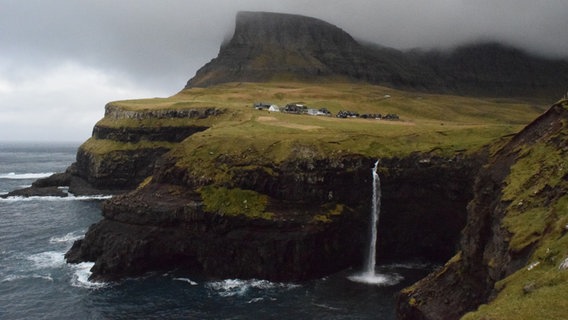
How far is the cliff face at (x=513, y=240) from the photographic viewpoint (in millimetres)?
22719

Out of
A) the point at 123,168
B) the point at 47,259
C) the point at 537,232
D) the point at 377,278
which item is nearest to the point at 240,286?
the point at 377,278

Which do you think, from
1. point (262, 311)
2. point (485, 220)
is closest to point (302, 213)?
point (262, 311)

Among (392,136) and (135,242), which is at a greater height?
(392,136)

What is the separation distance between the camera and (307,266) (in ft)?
205

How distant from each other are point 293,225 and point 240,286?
10.9 metres

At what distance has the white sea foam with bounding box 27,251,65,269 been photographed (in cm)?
6812

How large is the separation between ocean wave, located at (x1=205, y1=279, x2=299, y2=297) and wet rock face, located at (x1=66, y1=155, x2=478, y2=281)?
1.53 m

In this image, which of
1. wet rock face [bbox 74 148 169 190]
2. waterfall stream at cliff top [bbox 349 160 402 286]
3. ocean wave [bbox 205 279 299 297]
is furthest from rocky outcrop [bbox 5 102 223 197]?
ocean wave [bbox 205 279 299 297]

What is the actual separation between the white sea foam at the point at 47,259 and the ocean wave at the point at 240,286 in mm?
25445

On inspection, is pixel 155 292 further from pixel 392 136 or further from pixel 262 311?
pixel 392 136

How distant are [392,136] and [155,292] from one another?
44521 mm

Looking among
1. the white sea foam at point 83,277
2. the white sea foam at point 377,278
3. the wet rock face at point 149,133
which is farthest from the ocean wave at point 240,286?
the wet rock face at point 149,133

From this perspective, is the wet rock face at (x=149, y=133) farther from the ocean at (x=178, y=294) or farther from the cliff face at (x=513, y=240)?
the cliff face at (x=513, y=240)

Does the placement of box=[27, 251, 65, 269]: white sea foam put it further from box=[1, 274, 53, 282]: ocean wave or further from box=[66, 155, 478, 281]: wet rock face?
box=[1, 274, 53, 282]: ocean wave
